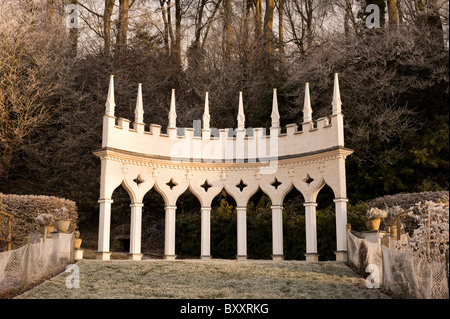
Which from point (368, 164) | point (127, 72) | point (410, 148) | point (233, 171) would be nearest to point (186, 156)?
point (233, 171)

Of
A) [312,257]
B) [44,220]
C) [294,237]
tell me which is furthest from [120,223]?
[312,257]

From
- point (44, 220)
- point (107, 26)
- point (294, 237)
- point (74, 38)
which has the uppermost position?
point (107, 26)

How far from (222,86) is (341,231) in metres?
14.4

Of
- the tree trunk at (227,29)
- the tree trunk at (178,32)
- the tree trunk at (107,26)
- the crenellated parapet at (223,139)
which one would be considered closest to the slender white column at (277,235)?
the crenellated parapet at (223,139)

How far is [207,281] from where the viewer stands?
1416 cm

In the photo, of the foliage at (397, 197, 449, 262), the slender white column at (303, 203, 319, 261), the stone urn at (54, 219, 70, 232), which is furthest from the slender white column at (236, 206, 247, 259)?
the foliage at (397, 197, 449, 262)

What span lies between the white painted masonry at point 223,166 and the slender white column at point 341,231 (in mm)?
32

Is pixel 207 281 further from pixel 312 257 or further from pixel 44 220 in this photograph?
pixel 312 257

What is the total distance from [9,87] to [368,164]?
16594 mm

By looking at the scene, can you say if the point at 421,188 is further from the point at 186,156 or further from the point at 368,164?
the point at 186,156

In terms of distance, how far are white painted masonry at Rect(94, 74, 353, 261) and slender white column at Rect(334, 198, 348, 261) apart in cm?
3

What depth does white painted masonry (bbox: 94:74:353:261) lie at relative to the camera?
18875mm

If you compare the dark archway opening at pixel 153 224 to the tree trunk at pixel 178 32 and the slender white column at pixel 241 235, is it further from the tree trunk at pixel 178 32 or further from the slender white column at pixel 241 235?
the tree trunk at pixel 178 32

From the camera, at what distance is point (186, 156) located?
20812mm
